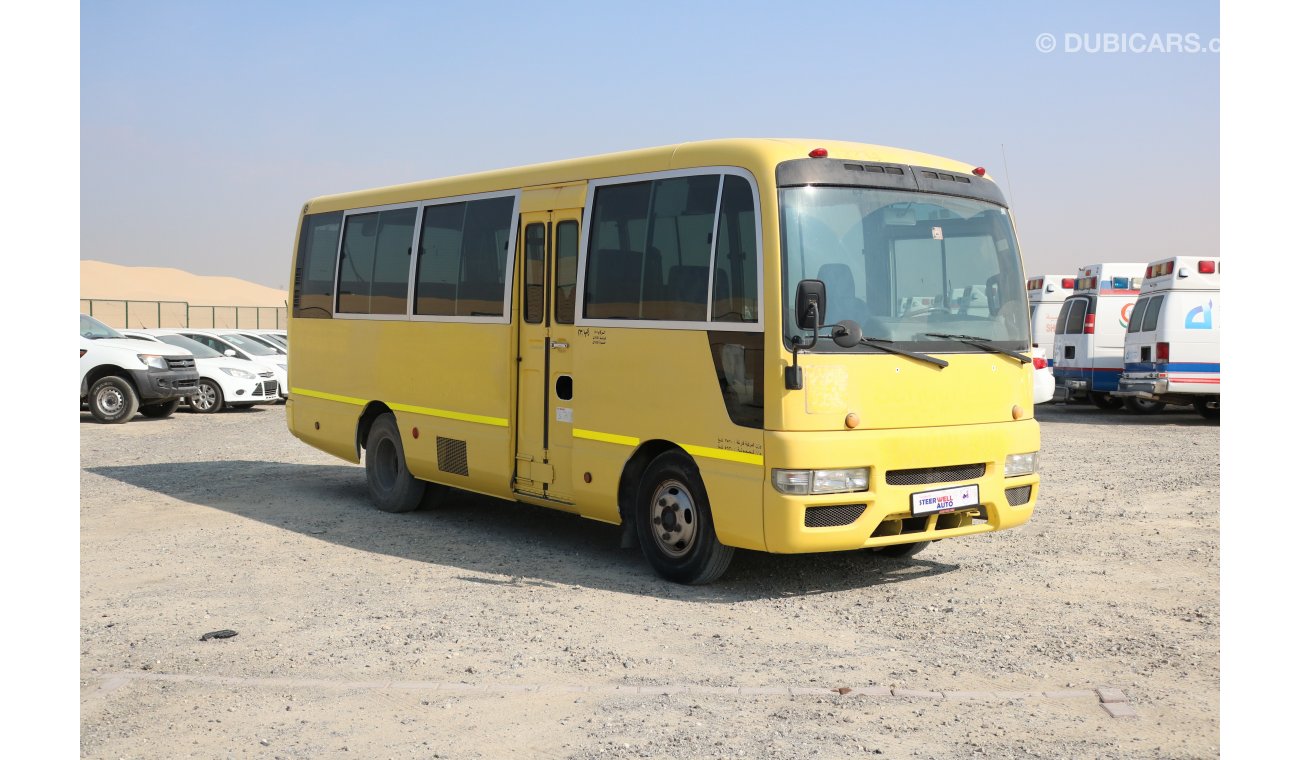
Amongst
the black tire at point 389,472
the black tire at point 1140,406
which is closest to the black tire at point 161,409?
the black tire at point 389,472

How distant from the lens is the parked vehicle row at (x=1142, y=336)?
20.5 metres

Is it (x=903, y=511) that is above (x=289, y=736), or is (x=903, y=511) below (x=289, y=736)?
above

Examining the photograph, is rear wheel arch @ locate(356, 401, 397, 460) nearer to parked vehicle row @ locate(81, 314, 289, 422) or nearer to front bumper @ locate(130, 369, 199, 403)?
parked vehicle row @ locate(81, 314, 289, 422)

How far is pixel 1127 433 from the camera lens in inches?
778

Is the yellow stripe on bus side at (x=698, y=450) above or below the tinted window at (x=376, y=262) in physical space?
below

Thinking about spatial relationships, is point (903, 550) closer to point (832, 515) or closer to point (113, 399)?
point (832, 515)

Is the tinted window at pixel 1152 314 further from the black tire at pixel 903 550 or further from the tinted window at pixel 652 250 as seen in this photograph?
the tinted window at pixel 652 250

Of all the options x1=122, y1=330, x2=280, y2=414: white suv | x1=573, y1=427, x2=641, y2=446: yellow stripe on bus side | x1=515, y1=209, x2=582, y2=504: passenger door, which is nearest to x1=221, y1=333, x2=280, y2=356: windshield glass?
x1=122, y1=330, x2=280, y2=414: white suv

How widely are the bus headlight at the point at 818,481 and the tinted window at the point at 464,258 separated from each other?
329cm

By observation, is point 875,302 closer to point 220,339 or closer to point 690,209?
point 690,209

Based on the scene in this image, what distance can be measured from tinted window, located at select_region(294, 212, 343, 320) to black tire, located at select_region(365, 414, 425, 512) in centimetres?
150

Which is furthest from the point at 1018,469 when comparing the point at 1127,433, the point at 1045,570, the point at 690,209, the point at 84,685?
the point at 1127,433

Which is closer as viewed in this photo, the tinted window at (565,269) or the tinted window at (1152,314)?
the tinted window at (565,269)

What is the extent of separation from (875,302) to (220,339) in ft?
65.2
